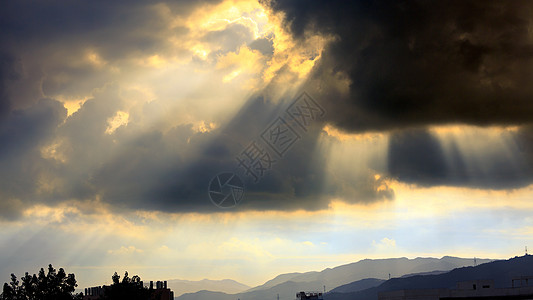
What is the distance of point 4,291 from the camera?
648 feet

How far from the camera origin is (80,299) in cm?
19725

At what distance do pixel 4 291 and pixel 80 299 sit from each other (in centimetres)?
2034
